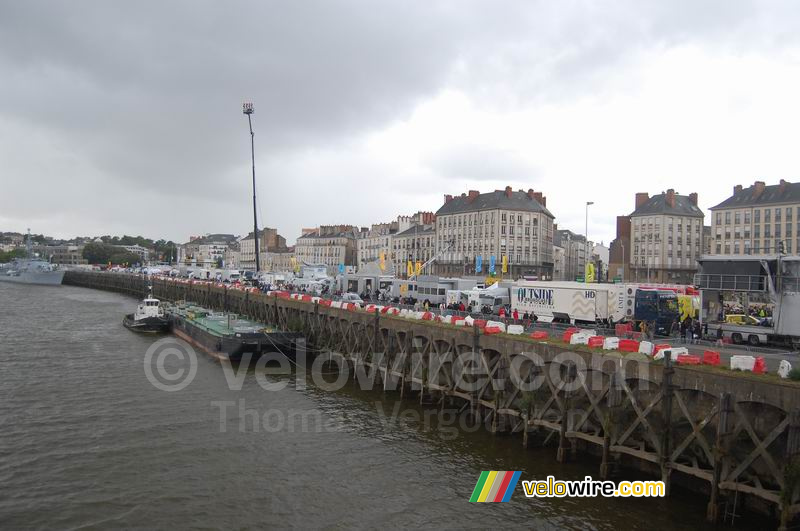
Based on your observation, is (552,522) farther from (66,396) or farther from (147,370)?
(147,370)

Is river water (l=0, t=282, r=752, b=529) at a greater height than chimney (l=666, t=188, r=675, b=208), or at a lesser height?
lesser

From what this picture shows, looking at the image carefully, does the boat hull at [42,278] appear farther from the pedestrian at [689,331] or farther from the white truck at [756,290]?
the white truck at [756,290]

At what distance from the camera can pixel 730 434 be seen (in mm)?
16031

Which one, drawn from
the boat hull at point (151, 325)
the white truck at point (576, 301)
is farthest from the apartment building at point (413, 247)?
the white truck at point (576, 301)

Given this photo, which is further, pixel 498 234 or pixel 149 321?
pixel 498 234

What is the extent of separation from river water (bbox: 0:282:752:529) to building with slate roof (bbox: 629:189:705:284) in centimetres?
7834

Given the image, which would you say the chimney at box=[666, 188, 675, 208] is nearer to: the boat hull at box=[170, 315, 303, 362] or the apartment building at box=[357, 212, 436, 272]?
the apartment building at box=[357, 212, 436, 272]

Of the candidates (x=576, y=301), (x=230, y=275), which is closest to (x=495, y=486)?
(x=576, y=301)

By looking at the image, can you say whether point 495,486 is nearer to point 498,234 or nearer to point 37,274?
point 498,234

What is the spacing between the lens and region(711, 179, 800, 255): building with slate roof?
83.4 meters

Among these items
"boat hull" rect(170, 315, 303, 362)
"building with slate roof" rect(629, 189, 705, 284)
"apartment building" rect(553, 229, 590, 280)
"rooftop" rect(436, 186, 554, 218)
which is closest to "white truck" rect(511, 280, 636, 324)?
"boat hull" rect(170, 315, 303, 362)

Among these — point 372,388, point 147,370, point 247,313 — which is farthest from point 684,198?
point 147,370

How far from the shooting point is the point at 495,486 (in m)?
19.7

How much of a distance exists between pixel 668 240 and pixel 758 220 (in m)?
13.2
